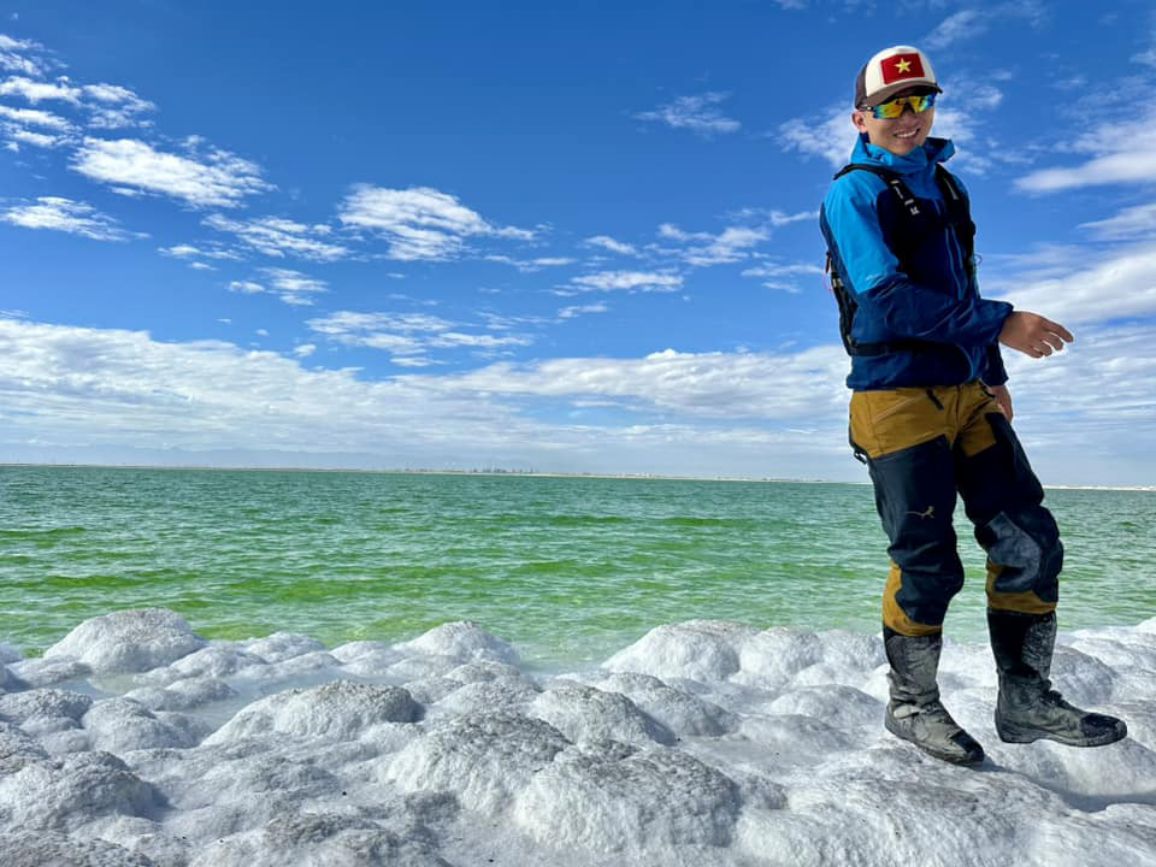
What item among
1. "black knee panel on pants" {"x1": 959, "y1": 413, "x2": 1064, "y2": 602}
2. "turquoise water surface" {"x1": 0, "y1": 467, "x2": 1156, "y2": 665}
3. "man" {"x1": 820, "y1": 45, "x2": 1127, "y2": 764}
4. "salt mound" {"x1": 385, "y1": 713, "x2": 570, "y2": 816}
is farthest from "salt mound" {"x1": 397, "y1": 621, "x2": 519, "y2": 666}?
"black knee panel on pants" {"x1": 959, "y1": 413, "x2": 1064, "y2": 602}

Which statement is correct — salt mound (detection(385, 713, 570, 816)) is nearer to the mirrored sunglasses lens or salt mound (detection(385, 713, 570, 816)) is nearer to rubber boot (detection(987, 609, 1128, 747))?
rubber boot (detection(987, 609, 1128, 747))

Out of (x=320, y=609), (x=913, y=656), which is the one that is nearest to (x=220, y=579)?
(x=320, y=609)

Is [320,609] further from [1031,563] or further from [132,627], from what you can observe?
[1031,563]

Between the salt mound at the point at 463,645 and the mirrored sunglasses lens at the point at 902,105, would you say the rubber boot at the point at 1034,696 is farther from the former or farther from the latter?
the salt mound at the point at 463,645

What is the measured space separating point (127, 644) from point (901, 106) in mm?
5529

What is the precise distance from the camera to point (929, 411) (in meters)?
2.75

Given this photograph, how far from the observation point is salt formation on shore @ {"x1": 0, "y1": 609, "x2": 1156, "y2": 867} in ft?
7.29

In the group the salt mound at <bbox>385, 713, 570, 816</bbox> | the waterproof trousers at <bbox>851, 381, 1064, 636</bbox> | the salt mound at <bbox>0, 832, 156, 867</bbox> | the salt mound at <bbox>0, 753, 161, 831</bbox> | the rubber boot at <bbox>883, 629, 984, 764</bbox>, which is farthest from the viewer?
the rubber boot at <bbox>883, 629, 984, 764</bbox>

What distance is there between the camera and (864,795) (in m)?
2.48

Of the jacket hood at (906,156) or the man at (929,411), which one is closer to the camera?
the man at (929,411)

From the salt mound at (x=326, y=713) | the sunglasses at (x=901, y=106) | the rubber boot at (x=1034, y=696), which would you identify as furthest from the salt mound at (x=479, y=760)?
the sunglasses at (x=901, y=106)

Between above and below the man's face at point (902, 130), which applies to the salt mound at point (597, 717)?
below

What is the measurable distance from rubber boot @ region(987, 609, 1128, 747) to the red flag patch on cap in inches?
81.9

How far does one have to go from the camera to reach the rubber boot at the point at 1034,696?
114 inches
